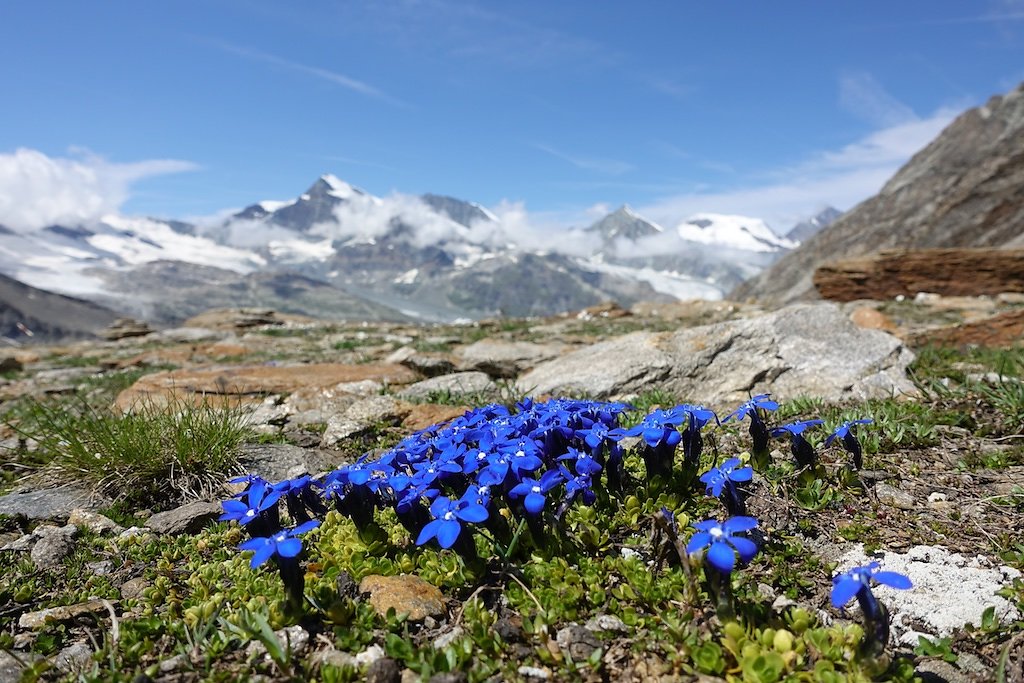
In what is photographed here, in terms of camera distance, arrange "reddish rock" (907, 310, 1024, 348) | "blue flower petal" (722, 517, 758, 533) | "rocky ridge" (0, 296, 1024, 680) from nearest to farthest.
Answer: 1. "blue flower petal" (722, 517, 758, 533)
2. "rocky ridge" (0, 296, 1024, 680)
3. "reddish rock" (907, 310, 1024, 348)

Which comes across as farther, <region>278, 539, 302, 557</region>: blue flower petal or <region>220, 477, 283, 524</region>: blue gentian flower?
<region>220, 477, 283, 524</region>: blue gentian flower

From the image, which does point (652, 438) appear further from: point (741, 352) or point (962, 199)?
point (962, 199)

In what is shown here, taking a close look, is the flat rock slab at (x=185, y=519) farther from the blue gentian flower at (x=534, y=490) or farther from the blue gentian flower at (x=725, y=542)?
the blue gentian flower at (x=725, y=542)

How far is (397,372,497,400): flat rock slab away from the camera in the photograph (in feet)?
29.1

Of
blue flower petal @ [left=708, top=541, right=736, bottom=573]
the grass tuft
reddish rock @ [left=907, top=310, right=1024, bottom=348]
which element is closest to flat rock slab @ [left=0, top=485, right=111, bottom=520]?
the grass tuft

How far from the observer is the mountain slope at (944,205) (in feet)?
154

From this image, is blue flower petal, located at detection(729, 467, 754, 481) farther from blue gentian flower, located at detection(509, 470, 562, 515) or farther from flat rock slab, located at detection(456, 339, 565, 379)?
flat rock slab, located at detection(456, 339, 565, 379)

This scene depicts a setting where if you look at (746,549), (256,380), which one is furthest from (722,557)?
(256,380)

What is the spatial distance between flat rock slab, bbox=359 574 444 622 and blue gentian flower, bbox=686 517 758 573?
1.54 m

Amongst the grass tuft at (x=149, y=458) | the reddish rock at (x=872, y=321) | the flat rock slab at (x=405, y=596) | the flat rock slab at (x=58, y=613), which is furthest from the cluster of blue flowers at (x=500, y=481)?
the reddish rock at (x=872, y=321)

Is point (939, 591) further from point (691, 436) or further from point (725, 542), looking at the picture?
point (691, 436)

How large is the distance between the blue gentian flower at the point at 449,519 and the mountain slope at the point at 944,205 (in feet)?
144

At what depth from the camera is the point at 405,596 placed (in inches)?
136

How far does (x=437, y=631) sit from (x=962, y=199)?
64.7 metres
